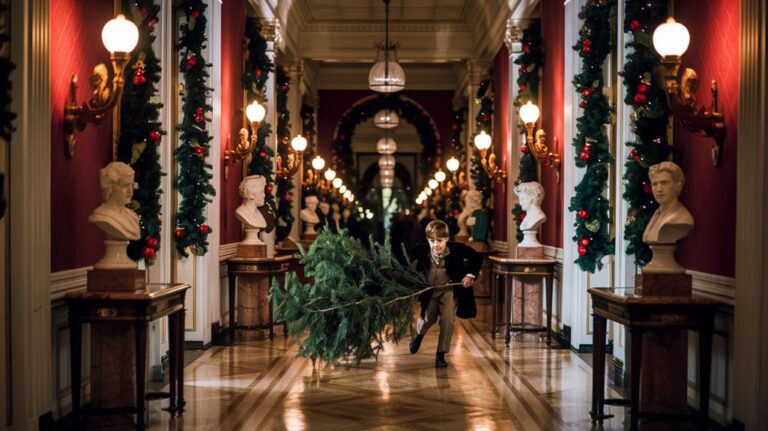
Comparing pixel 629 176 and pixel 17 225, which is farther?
pixel 629 176

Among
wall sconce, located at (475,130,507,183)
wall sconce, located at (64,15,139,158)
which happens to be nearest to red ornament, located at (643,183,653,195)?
wall sconce, located at (64,15,139,158)

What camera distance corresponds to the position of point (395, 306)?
9055mm

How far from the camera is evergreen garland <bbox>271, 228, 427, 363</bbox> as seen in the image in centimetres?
880

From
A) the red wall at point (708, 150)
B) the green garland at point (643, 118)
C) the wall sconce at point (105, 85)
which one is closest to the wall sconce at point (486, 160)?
the green garland at point (643, 118)

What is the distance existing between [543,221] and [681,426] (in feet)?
18.6

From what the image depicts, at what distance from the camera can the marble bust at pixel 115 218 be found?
6.28 metres

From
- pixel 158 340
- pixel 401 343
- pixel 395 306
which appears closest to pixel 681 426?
pixel 395 306

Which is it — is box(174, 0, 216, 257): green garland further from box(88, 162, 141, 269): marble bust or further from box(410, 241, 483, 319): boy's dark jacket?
box(88, 162, 141, 269): marble bust

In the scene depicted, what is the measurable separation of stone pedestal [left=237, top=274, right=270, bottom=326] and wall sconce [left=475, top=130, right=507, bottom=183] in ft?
14.2

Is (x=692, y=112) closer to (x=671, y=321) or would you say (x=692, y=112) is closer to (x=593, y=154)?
(x=671, y=321)

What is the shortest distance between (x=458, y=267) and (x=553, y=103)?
3.51 meters

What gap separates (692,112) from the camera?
6.06 m

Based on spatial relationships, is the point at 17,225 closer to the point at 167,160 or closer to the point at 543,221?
the point at 167,160

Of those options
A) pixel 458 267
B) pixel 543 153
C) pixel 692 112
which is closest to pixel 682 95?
pixel 692 112
